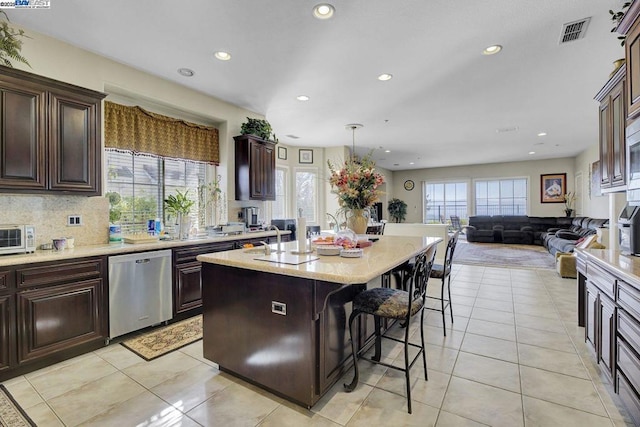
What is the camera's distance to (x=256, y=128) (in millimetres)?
4793

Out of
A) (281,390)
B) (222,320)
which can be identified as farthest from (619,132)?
(222,320)

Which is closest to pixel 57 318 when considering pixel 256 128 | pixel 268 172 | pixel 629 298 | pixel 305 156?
pixel 268 172

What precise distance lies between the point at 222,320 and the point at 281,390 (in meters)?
0.66

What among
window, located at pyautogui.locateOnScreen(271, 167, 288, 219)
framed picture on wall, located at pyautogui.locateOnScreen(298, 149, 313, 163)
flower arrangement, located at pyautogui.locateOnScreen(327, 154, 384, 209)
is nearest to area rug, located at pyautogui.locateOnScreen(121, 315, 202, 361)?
flower arrangement, located at pyautogui.locateOnScreen(327, 154, 384, 209)

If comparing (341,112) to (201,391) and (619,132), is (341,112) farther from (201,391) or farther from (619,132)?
(201,391)

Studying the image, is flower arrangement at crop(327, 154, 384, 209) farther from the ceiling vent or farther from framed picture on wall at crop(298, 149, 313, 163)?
framed picture on wall at crop(298, 149, 313, 163)

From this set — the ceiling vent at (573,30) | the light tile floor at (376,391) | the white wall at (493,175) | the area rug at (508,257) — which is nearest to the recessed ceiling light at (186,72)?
the light tile floor at (376,391)

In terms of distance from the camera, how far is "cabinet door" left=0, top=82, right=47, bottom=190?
2.39 meters

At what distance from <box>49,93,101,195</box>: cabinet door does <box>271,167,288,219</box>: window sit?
4.28 m

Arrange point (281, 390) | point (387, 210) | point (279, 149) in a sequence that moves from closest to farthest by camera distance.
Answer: point (281, 390) → point (279, 149) → point (387, 210)

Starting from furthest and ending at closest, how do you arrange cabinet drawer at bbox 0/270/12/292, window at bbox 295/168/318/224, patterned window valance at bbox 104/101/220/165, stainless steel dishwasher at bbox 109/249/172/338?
window at bbox 295/168/318/224 < patterned window valance at bbox 104/101/220/165 < stainless steel dishwasher at bbox 109/249/172/338 < cabinet drawer at bbox 0/270/12/292

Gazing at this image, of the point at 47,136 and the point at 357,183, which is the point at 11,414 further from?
the point at 357,183

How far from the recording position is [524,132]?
21.4 feet

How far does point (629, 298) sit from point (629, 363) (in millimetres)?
376
